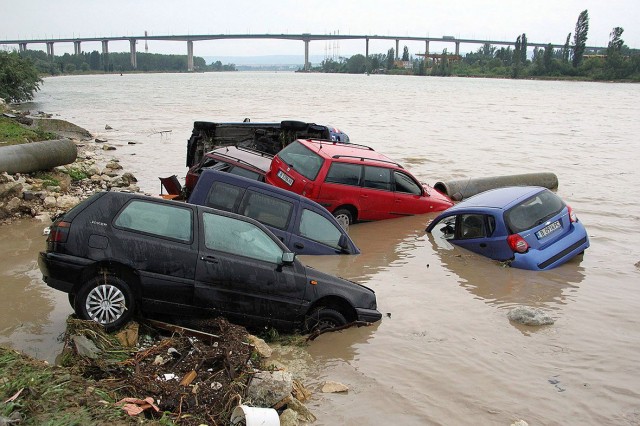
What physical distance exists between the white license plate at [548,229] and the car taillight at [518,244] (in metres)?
0.33

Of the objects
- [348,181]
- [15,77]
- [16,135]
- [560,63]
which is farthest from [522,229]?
[560,63]

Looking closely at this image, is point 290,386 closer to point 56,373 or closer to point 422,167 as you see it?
point 56,373

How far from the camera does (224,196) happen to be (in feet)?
31.6

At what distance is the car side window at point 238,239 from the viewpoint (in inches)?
275

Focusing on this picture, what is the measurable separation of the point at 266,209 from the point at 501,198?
183 inches

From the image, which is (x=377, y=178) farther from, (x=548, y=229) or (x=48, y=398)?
(x=48, y=398)

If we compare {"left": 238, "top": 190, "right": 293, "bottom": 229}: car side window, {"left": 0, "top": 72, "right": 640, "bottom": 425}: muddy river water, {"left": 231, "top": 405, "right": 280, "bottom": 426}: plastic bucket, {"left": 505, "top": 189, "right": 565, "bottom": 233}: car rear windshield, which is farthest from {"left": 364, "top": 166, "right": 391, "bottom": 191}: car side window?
{"left": 231, "top": 405, "right": 280, "bottom": 426}: plastic bucket

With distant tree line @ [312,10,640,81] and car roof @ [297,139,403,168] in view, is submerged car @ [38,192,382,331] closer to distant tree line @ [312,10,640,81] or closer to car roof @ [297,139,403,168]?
car roof @ [297,139,403,168]

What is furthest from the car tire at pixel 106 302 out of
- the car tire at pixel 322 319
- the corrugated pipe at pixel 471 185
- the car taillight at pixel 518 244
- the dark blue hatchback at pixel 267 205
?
the corrugated pipe at pixel 471 185

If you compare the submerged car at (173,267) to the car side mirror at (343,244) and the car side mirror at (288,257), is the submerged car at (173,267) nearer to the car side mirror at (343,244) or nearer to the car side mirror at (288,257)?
the car side mirror at (288,257)

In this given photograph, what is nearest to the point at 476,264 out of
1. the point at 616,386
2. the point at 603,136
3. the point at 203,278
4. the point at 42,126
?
the point at 616,386

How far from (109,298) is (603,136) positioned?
3507 cm

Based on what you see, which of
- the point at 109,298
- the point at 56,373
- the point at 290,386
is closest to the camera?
the point at 56,373

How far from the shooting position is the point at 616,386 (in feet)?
22.7
